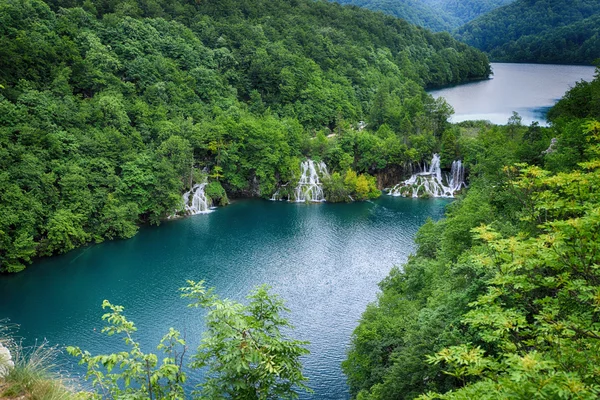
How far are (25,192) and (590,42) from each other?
124 meters

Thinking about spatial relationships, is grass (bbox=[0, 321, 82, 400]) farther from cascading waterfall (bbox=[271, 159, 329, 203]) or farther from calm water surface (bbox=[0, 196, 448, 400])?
cascading waterfall (bbox=[271, 159, 329, 203])

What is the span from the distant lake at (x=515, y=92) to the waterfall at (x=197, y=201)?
38487mm

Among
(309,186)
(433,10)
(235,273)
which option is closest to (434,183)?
(309,186)

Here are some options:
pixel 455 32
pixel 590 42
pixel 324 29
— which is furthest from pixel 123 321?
pixel 455 32

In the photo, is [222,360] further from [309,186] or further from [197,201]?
[309,186]

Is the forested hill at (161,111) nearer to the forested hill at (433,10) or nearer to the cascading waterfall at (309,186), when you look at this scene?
the cascading waterfall at (309,186)

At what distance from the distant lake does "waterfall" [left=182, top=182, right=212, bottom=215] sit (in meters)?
38.5

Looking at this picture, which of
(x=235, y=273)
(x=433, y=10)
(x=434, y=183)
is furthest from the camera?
(x=433, y=10)

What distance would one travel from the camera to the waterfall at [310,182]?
44.4 m

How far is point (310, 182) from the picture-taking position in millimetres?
45156

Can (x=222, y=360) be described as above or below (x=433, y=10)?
below

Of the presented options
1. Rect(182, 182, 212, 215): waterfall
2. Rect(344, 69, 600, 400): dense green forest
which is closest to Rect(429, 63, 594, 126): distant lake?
Rect(182, 182, 212, 215): waterfall

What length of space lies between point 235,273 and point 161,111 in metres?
20.3

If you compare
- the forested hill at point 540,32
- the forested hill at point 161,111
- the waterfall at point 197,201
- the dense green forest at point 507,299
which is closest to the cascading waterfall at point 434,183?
the forested hill at point 161,111
